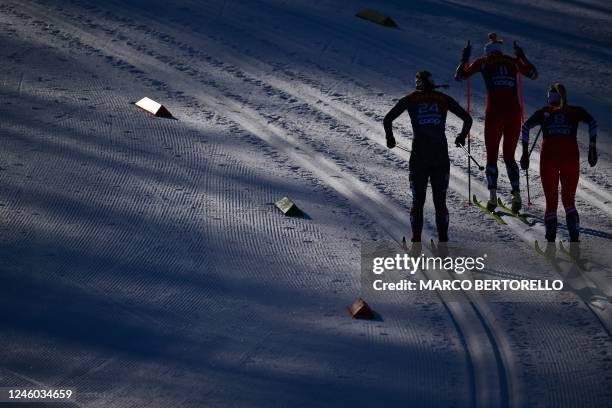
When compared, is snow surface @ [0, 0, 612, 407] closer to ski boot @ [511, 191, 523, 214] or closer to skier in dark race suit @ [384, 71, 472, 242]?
ski boot @ [511, 191, 523, 214]

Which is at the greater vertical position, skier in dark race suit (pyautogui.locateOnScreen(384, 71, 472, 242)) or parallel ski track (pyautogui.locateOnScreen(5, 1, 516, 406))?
skier in dark race suit (pyautogui.locateOnScreen(384, 71, 472, 242))

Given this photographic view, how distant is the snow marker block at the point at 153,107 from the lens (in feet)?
41.2

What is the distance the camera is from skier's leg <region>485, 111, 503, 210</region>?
1060 centimetres

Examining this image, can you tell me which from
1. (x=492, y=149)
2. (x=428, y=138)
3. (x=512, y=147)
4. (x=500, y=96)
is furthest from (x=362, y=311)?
(x=500, y=96)

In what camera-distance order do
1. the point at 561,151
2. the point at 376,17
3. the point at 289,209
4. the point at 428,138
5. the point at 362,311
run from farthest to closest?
the point at 376,17, the point at 289,209, the point at 561,151, the point at 428,138, the point at 362,311

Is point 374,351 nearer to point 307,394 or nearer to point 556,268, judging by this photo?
point 307,394

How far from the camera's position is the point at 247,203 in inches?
409

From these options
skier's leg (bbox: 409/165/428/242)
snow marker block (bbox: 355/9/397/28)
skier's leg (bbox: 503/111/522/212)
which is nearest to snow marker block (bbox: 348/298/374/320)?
skier's leg (bbox: 409/165/428/242)

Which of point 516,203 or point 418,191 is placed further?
point 516,203

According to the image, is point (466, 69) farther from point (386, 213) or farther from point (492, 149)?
point (386, 213)

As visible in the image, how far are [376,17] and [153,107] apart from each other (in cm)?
504

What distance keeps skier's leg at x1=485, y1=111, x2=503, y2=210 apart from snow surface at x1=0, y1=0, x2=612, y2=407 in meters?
0.33

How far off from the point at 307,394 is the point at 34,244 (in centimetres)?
343

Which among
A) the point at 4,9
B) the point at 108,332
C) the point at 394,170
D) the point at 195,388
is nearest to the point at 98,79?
the point at 4,9
